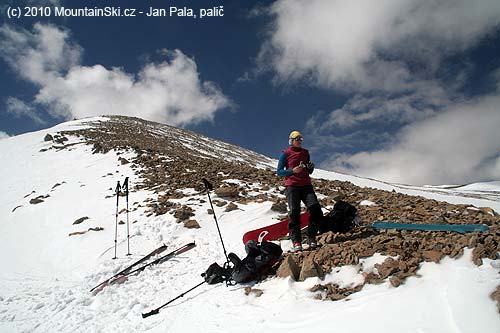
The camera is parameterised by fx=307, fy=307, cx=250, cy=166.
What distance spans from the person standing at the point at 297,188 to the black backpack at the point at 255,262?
57cm

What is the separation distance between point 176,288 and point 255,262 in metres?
2.15

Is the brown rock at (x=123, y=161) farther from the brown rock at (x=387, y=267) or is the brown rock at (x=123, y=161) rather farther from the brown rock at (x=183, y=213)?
the brown rock at (x=387, y=267)

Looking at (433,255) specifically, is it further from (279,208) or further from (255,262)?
(279,208)

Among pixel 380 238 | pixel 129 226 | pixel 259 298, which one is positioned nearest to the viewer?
pixel 259 298

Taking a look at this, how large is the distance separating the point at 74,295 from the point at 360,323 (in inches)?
259

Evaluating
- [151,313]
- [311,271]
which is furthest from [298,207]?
[151,313]

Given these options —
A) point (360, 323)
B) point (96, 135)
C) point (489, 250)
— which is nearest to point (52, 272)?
point (360, 323)

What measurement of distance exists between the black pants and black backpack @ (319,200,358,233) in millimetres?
716

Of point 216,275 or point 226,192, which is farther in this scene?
point 226,192

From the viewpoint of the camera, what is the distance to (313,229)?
696 centimetres

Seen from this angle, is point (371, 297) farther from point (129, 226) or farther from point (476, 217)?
point (129, 226)

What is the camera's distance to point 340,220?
298 inches

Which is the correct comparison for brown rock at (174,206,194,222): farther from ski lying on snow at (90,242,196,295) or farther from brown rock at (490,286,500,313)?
brown rock at (490,286,500,313)

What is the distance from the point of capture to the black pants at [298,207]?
272 inches
